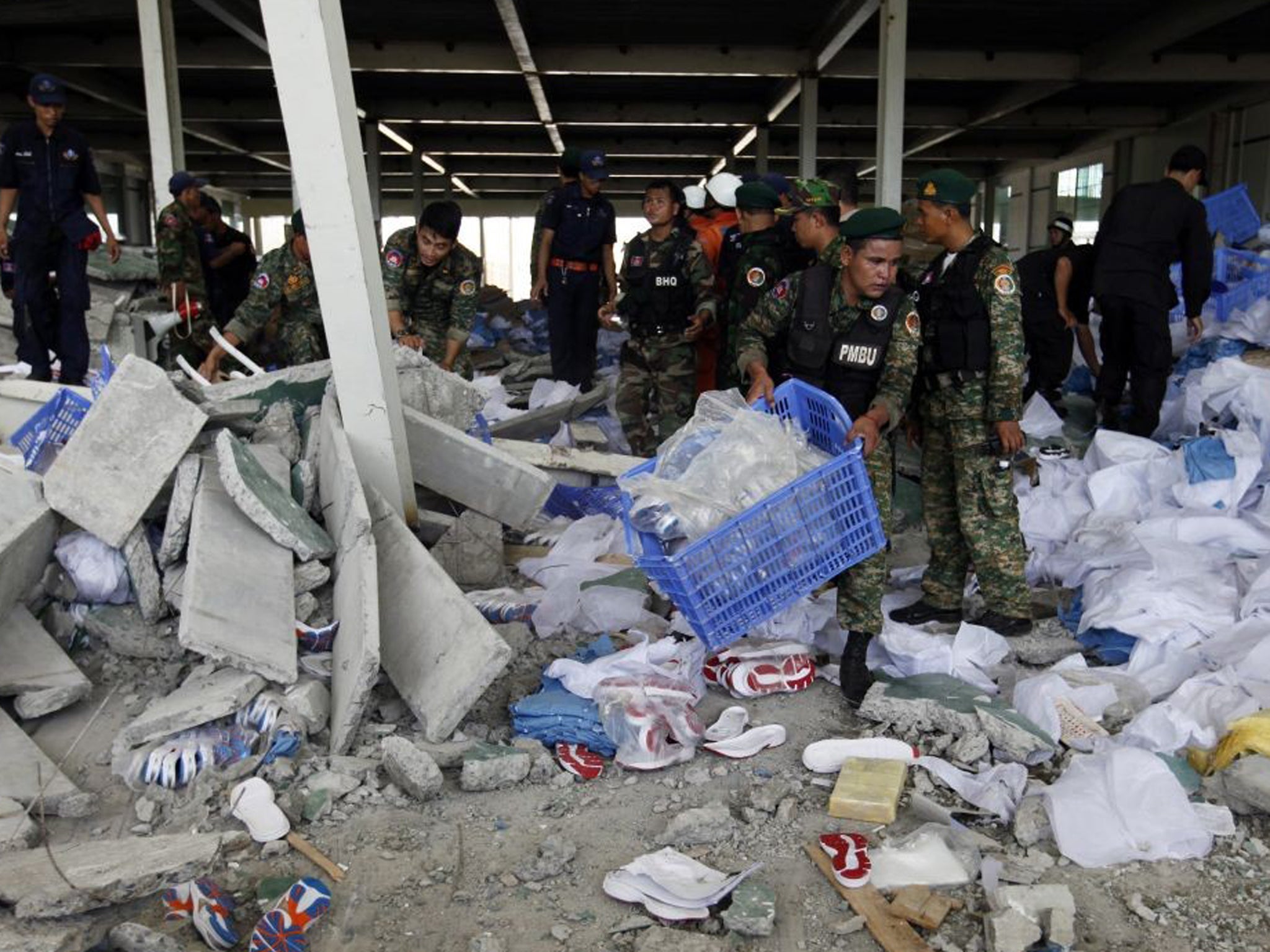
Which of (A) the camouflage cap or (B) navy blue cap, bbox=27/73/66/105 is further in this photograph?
(B) navy blue cap, bbox=27/73/66/105

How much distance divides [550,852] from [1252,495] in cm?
374

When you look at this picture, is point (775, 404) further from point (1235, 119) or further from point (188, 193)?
point (1235, 119)

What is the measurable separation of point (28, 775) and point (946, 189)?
322cm

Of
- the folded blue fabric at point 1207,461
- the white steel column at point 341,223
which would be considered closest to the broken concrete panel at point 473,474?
the white steel column at point 341,223

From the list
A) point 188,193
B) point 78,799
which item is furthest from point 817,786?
point 188,193

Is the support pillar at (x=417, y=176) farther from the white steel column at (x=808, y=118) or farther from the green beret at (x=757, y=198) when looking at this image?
the green beret at (x=757, y=198)

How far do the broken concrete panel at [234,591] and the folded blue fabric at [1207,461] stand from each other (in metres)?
3.78

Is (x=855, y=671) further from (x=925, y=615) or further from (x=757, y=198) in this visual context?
(x=757, y=198)

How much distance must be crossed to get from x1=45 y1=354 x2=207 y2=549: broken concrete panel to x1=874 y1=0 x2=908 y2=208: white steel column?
19.5 feet

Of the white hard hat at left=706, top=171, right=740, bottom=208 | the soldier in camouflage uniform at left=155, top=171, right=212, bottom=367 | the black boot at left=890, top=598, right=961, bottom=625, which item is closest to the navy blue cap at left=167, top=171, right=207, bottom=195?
the soldier in camouflage uniform at left=155, top=171, right=212, bottom=367

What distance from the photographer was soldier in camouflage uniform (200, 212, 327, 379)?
219 inches

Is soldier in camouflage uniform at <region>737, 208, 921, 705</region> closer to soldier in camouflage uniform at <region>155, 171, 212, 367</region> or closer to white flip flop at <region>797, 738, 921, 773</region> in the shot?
white flip flop at <region>797, 738, 921, 773</region>

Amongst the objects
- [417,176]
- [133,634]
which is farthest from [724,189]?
[417,176]

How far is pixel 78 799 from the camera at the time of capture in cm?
279
